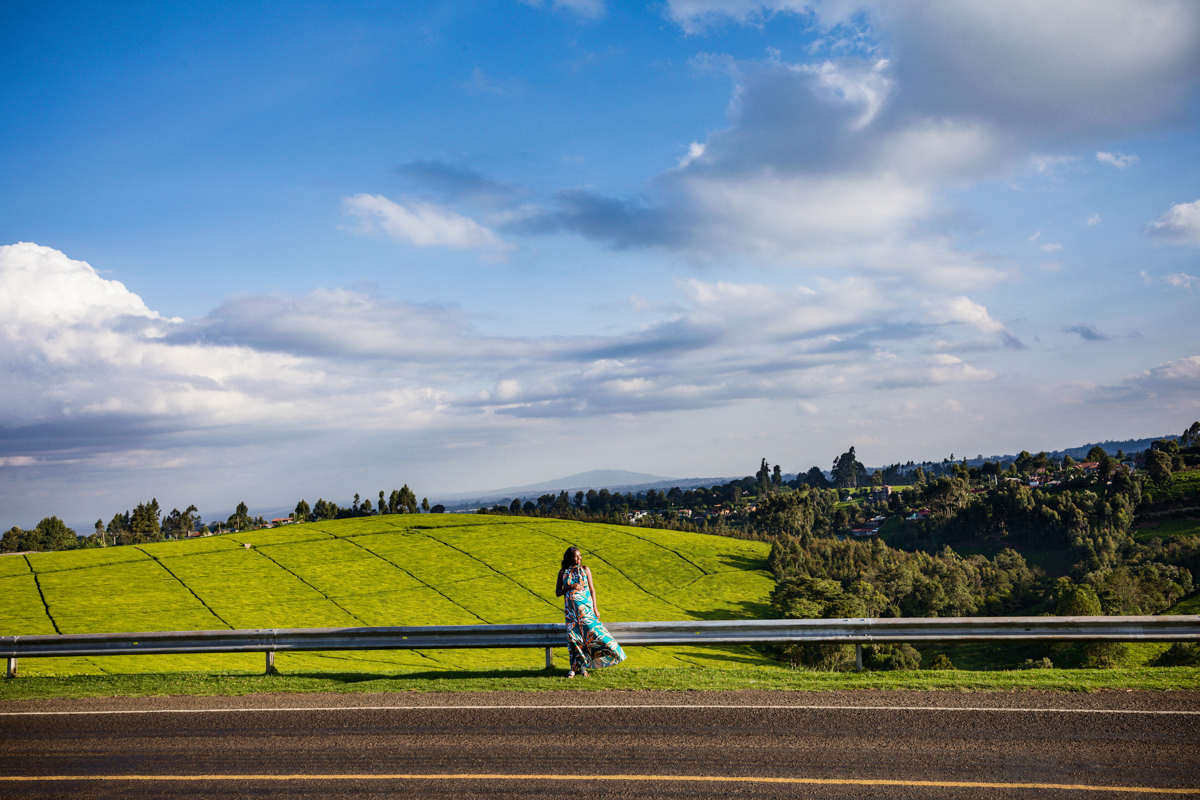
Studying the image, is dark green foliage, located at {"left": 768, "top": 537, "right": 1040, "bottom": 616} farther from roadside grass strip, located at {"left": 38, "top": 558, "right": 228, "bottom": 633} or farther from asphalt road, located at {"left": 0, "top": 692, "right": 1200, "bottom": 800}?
asphalt road, located at {"left": 0, "top": 692, "right": 1200, "bottom": 800}

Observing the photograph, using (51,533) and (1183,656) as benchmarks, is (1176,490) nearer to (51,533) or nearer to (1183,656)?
(1183,656)

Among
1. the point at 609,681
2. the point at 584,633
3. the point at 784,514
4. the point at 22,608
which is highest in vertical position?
the point at 584,633

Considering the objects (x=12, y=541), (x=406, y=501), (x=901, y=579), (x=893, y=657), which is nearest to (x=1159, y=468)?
(x=901, y=579)

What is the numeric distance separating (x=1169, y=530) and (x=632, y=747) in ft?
583

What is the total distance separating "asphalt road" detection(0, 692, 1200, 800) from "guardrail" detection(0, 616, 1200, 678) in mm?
1623

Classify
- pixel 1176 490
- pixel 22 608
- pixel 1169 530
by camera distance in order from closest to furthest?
pixel 22 608
pixel 1169 530
pixel 1176 490

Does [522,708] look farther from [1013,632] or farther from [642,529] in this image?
[642,529]

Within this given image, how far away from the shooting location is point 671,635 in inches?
526

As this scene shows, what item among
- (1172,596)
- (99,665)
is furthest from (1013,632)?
(1172,596)

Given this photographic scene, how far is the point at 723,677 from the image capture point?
1272 centimetres

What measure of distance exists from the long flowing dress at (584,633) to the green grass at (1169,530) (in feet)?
544

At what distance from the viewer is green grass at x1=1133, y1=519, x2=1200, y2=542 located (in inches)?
5369

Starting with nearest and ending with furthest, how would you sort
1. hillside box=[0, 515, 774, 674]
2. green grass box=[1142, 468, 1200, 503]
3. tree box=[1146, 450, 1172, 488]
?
hillside box=[0, 515, 774, 674] → green grass box=[1142, 468, 1200, 503] → tree box=[1146, 450, 1172, 488]

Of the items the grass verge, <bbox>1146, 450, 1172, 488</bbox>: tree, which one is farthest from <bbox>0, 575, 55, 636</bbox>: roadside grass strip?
<bbox>1146, 450, 1172, 488</bbox>: tree
